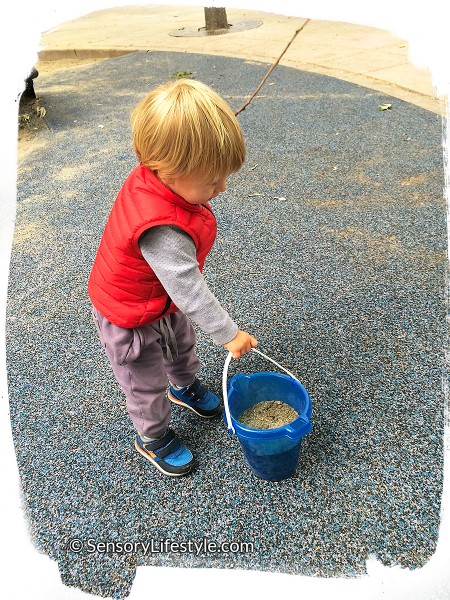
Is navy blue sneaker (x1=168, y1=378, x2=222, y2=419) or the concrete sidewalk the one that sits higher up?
the concrete sidewalk

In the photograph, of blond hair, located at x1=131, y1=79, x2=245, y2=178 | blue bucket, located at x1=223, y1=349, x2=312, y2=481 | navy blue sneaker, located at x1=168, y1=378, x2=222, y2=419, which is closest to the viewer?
blond hair, located at x1=131, y1=79, x2=245, y2=178

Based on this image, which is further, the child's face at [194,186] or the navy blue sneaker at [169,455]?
the navy blue sneaker at [169,455]

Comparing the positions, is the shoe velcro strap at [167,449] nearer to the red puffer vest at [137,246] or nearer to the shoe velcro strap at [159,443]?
the shoe velcro strap at [159,443]

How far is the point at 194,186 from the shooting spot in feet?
3.88

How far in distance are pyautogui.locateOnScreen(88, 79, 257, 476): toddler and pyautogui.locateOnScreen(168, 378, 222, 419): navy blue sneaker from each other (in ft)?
0.51

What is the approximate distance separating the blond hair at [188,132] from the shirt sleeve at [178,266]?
141 millimetres

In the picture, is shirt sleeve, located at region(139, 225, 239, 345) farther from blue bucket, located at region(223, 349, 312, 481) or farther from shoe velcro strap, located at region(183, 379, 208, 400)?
shoe velcro strap, located at region(183, 379, 208, 400)

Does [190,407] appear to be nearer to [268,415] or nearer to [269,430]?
[268,415]

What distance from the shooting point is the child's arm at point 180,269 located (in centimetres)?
119

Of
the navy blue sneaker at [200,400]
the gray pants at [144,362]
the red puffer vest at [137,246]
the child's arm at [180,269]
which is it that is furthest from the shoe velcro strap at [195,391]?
the child's arm at [180,269]

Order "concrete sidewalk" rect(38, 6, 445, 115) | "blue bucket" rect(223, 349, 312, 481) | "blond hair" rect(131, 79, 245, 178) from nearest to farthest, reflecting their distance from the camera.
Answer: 1. "blond hair" rect(131, 79, 245, 178)
2. "blue bucket" rect(223, 349, 312, 481)
3. "concrete sidewalk" rect(38, 6, 445, 115)

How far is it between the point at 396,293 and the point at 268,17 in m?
7.07

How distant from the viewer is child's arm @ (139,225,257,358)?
1.19 m

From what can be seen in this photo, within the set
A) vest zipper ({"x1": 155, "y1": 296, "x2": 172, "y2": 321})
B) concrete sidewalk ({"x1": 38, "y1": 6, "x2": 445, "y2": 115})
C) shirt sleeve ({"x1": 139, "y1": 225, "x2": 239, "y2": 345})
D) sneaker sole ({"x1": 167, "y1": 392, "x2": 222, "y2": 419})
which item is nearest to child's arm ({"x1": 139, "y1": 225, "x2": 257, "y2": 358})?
shirt sleeve ({"x1": 139, "y1": 225, "x2": 239, "y2": 345})
